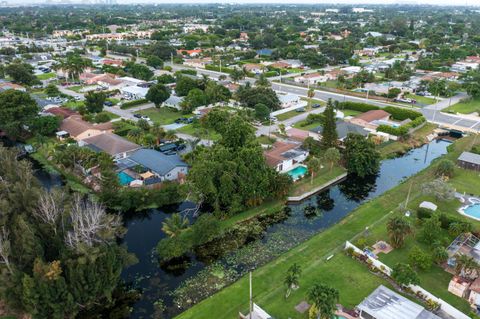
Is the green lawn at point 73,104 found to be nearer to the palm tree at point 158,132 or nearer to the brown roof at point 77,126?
the brown roof at point 77,126

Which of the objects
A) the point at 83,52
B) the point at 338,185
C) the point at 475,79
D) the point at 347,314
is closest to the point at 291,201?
the point at 338,185

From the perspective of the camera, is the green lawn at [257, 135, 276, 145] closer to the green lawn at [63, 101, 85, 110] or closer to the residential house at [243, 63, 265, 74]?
the green lawn at [63, 101, 85, 110]

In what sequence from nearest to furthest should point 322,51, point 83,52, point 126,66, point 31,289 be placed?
point 31,289 → point 126,66 → point 322,51 → point 83,52

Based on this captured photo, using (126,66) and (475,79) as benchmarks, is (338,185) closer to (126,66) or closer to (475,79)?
(475,79)

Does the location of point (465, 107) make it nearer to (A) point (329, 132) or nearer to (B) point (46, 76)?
(A) point (329, 132)

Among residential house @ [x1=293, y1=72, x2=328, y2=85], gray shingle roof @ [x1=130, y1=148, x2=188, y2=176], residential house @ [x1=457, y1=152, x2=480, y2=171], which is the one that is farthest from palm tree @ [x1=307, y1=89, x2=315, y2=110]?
gray shingle roof @ [x1=130, y1=148, x2=188, y2=176]
